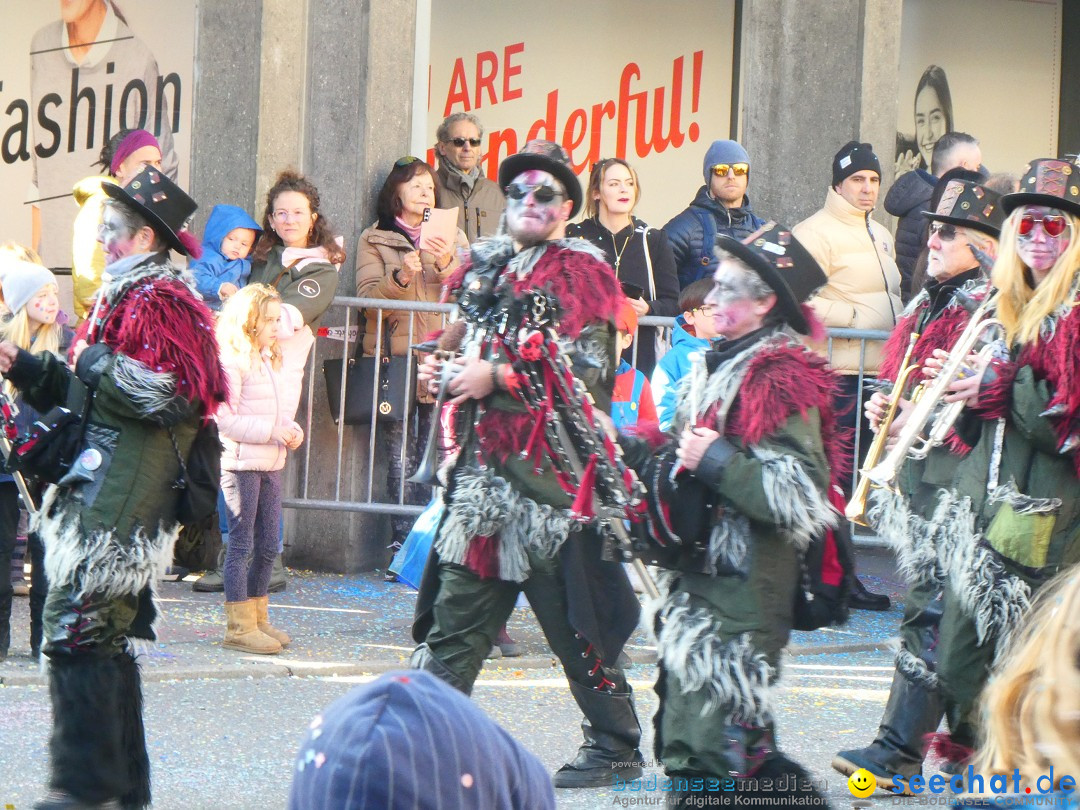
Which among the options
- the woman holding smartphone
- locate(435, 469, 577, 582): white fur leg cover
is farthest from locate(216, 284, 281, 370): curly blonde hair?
locate(435, 469, 577, 582): white fur leg cover

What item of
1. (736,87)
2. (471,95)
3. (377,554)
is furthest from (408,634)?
(736,87)

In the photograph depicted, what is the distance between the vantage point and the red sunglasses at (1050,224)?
471 centimetres

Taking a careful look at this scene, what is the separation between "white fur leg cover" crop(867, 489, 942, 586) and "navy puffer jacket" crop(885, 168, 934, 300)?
3.60 metres

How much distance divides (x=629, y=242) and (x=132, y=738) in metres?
4.76

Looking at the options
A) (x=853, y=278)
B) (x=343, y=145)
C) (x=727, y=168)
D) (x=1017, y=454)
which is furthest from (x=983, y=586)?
(x=343, y=145)

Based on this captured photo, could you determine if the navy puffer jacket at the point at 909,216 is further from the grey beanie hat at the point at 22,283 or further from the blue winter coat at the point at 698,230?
the grey beanie hat at the point at 22,283

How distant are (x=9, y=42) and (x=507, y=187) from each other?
590 centimetres

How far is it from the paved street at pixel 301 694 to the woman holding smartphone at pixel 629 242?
1.83 meters

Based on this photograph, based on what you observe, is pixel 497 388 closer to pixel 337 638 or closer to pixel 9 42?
pixel 337 638

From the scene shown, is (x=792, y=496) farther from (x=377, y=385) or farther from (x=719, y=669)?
(x=377, y=385)

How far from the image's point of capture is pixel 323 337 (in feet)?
28.7

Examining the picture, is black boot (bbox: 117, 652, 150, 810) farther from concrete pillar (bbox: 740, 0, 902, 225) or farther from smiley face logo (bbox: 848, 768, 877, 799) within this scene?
concrete pillar (bbox: 740, 0, 902, 225)

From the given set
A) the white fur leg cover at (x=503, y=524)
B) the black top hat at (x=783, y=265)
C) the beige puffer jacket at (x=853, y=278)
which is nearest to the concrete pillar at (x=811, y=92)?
the beige puffer jacket at (x=853, y=278)

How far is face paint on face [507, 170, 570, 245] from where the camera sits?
5.04 m
